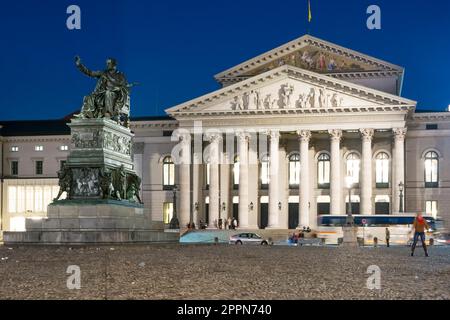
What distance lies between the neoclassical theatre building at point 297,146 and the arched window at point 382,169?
96 millimetres

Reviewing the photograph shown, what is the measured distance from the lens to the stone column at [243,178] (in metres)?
74.2

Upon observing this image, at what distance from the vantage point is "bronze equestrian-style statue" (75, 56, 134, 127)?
2816 centimetres

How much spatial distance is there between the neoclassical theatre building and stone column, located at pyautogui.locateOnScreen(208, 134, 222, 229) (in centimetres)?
9

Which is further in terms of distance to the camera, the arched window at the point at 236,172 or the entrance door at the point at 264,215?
the entrance door at the point at 264,215

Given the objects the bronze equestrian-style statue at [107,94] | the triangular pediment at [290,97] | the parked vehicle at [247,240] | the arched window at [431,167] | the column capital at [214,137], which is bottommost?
the parked vehicle at [247,240]

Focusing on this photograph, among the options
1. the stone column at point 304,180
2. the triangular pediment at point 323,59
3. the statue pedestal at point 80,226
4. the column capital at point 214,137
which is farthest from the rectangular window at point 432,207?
the statue pedestal at point 80,226

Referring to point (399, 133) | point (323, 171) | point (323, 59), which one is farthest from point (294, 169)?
point (399, 133)

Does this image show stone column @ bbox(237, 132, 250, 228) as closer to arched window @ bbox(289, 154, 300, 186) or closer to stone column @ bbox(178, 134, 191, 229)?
stone column @ bbox(178, 134, 191, 229)

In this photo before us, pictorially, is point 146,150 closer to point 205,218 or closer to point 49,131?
point 205,218

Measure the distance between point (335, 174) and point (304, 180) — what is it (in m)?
2.88

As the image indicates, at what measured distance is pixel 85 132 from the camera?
1080 inches

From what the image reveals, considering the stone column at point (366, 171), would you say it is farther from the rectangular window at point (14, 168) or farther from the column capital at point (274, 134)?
the rectangular window at point (14, 168)

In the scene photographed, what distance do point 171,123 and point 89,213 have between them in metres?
55.4
